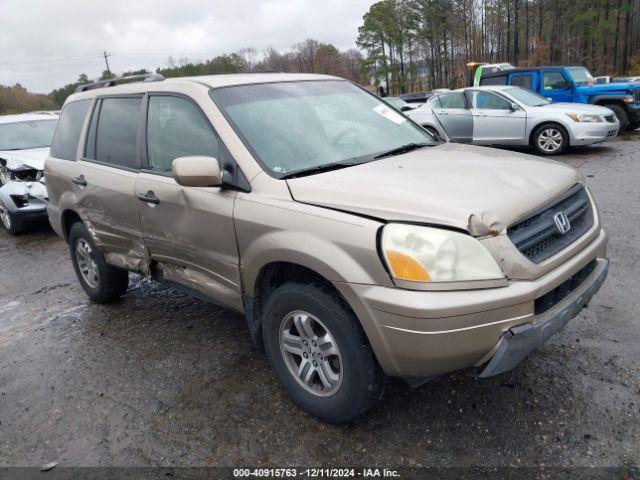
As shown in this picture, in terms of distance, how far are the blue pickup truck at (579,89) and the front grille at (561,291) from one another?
12832 millimetres

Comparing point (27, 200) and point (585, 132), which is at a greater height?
point (27, 200)

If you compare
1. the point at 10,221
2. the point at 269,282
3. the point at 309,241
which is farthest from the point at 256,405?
the point at 10,221

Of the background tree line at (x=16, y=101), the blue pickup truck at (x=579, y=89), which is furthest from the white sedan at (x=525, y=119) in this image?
the background tree line at (x=16, y=101)

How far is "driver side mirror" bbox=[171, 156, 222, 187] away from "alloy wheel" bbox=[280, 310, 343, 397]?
0.87 meters

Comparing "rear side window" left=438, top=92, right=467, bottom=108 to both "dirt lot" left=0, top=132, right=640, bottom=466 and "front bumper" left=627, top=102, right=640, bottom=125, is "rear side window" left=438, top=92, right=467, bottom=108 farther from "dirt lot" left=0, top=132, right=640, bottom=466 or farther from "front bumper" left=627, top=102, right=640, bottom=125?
"dirt lot" left=0, top=132, right=640, bottom=466

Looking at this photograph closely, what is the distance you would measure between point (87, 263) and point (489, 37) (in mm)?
56483

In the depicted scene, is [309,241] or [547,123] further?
[547,123]

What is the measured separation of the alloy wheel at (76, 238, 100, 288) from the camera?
4.57 meters

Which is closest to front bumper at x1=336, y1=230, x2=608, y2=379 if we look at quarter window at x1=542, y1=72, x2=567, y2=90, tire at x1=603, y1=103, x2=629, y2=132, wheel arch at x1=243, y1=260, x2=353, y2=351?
wheel arch at x1=243, y1=260, x2=353, y2=351

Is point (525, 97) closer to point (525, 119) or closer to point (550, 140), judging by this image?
point (525, 119)

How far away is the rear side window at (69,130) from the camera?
4.48 m

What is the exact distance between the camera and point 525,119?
436 inches

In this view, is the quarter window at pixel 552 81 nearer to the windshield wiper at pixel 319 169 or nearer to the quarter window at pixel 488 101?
the quarter window at pixel 488 101

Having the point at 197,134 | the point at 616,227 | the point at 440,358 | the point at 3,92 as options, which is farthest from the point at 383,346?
the point at 3,92
